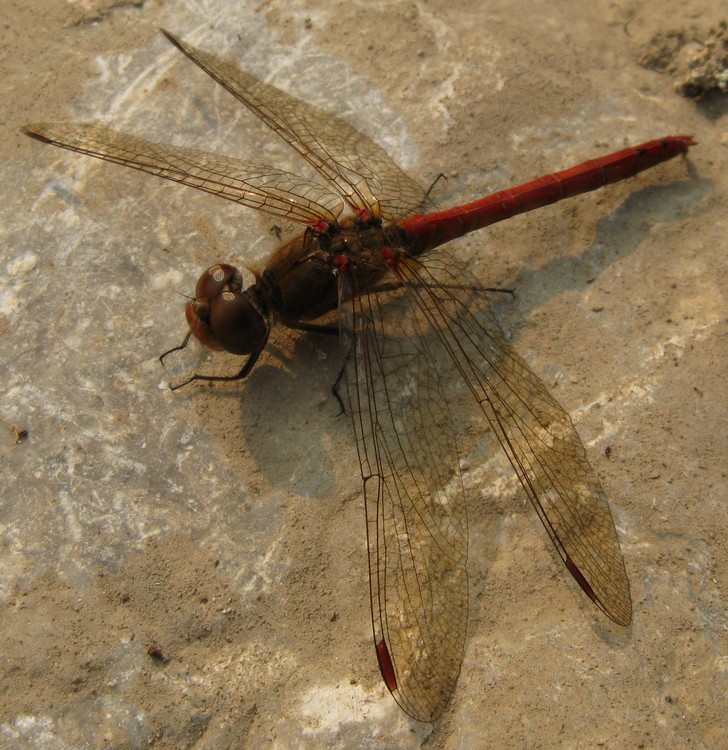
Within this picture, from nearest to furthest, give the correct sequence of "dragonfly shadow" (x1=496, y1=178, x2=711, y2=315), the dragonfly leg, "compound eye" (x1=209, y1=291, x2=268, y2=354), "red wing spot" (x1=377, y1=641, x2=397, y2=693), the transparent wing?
1. "red wing spot" (x1=377, y1=641, x2=397, y2=693)
2. the transparent wing
3. "compound eye" (x1=209, y1=291, x2=268, y2=354)
4. the dragonfly leg
5. "dragonfly shadow" (x1=496, y1=178, x2=711, y2=315)

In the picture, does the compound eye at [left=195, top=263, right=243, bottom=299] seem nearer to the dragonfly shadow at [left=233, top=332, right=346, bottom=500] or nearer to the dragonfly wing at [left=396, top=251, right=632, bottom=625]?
the dragonfly shadow at [left=233, top=332, right=346, bottom=500]

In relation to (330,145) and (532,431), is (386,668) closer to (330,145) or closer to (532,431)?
(532,431)

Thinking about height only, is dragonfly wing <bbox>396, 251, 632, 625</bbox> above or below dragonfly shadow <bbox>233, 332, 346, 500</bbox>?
above

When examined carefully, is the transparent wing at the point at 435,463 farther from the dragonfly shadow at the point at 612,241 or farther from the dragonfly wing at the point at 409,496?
the dragonfly shadow at the point at 612,241

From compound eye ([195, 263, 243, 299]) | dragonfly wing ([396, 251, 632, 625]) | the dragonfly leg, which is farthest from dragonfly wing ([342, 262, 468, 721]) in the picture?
the dragonfly leg

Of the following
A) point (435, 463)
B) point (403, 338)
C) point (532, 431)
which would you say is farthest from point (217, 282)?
point (532, 431)

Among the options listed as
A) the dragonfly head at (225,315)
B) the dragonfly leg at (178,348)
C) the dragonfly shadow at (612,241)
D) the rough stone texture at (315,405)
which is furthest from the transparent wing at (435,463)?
the dragonfly leg at (178,348)
